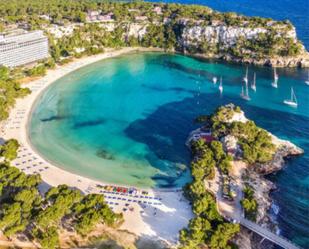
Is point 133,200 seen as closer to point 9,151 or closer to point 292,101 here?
point 9,151

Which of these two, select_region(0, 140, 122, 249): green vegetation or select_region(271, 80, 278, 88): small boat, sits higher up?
select_region(271, 80, 278, 88): small boat

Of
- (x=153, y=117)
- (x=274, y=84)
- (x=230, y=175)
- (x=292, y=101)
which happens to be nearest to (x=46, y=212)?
(x=230, y=175)

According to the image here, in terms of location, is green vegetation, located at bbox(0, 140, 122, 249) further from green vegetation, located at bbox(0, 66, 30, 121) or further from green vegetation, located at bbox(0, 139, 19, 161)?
green vegetation, located at bbox(0, 66, 30, 121)

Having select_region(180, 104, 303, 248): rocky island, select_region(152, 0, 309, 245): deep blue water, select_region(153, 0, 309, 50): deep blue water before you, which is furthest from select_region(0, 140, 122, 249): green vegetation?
select_region(153, 0, 309, 50): deep blue water

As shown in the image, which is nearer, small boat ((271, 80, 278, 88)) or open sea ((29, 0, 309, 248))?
open sea ((29, 0, 309, 248))

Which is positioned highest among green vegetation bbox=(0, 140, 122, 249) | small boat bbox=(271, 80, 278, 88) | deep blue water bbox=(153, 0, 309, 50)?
deep blue water bbox=(153, 0, 309, 50)

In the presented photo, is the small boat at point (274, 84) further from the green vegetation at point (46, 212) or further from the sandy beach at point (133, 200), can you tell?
the green vegetation at point (46, 212)

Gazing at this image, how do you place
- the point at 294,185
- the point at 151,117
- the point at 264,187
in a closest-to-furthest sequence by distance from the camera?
the point at 264,187 < the point at 294,185 < the point at 151,117
